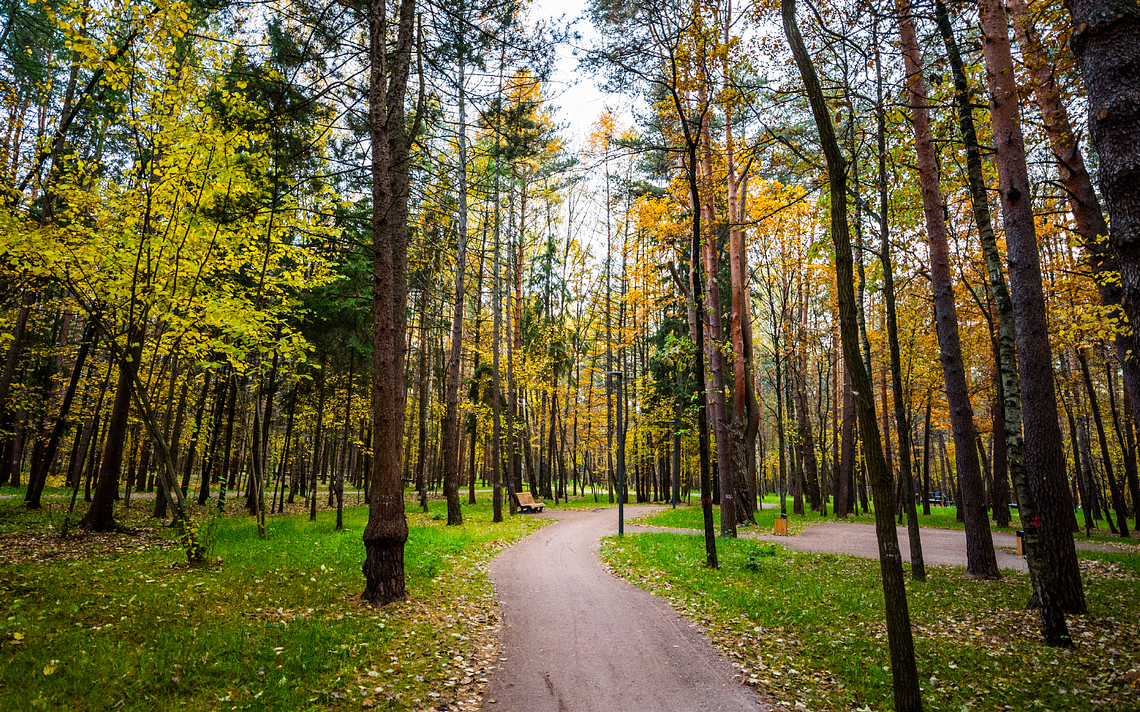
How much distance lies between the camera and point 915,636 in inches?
230

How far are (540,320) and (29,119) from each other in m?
21.7

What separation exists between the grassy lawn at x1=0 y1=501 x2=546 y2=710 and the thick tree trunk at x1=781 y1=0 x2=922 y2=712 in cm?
352

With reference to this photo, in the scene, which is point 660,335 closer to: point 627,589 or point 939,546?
point 939,546

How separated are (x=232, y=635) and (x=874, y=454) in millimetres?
6278

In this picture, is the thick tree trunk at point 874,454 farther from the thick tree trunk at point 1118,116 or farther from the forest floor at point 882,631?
the thick tree trunk at point 1118,116

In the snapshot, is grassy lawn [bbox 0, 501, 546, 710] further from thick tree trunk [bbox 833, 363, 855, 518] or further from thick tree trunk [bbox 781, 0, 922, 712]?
thick tree trunk [bbox 833, 363, 855, 518]

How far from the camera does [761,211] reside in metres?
16.9

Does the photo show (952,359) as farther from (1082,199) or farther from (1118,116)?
(1118,116)

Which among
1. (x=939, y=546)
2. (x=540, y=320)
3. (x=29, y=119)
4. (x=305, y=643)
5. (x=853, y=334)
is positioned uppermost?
(x=29, y=119)

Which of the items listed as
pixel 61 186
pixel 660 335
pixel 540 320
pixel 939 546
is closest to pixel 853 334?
pixel 61 186

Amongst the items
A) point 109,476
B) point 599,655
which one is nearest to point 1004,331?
point 599,655

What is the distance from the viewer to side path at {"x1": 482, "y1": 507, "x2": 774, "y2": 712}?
14.5ft

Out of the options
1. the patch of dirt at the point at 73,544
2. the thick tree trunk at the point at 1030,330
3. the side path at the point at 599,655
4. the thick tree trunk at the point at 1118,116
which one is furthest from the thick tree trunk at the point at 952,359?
the patch of dirt at the point at 73,544

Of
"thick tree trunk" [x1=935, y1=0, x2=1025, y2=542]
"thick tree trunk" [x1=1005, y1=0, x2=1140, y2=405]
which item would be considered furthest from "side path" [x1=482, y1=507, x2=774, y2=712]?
"thick tree trunk" [x1=1005, y1=0, x2=1140, y2=405]
